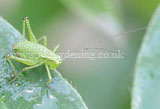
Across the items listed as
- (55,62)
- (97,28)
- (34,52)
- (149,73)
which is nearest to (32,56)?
(34,52)

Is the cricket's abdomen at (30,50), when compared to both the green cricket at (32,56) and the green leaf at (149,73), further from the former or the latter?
the green leaf at (149,73)

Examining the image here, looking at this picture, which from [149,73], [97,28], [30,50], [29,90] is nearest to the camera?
[29,90]

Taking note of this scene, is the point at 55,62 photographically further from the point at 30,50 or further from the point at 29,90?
the point at 29,90

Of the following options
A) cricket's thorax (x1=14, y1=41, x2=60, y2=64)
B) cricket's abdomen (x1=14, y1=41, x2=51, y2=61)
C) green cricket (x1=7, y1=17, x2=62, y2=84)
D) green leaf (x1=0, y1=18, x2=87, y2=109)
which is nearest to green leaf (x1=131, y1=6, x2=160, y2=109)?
green leaf (x1=0, y1=18, x2=87, y2=109)

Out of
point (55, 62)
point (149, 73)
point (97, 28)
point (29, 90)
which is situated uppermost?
point (97, 28)

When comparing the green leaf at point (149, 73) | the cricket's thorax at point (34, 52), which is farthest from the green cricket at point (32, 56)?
the green leaf at point (149, 73)

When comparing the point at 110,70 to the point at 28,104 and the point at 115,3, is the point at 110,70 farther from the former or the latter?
the point at 28,104
